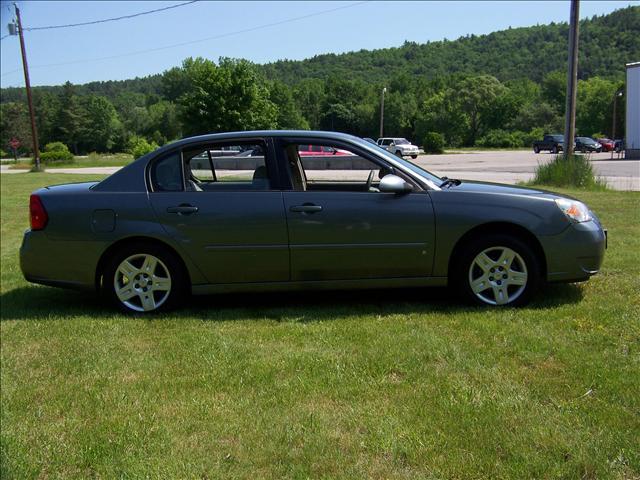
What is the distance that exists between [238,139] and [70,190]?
1557 millimetres

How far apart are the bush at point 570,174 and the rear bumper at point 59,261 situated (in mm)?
13223

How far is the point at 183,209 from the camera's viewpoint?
5.15 m

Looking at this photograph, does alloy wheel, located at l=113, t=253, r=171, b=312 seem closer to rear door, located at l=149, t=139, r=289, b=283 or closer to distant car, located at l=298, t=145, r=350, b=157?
rear door, located at l=149, t=139, r=289, b=283

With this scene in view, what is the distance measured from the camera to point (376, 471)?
8.64ft

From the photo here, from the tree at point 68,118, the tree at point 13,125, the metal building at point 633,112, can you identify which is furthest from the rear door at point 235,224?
the tree at point 68,118

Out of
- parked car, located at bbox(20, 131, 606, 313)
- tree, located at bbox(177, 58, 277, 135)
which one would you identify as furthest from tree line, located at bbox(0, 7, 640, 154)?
parked car, located at bbox(20, 131, 606, 313)

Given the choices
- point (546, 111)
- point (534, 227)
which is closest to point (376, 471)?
point (534, 227)

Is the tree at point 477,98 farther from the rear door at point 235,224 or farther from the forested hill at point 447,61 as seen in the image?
the rear door at point 235,224

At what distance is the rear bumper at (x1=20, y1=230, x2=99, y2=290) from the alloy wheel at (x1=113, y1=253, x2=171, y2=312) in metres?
0.26

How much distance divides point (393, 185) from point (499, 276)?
1158 millimetres

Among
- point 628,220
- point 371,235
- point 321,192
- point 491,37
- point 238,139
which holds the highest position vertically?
point 491,37

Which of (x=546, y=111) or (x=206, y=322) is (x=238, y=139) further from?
(x=546, y=111)

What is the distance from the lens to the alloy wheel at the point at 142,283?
5.25 metres

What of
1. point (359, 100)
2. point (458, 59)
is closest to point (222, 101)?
point (359, 100)
